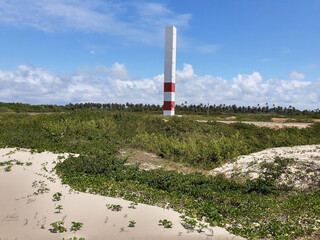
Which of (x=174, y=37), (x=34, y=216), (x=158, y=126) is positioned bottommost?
(x=34, y=216)

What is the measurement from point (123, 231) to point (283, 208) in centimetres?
386

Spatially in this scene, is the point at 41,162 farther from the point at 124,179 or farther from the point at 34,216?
the point at 34,216

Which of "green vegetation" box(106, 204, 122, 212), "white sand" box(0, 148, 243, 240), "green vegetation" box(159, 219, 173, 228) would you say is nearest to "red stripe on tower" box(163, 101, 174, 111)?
"white sand" box(0, 148, 243, 240)

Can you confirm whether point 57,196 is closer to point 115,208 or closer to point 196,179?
point 115,208

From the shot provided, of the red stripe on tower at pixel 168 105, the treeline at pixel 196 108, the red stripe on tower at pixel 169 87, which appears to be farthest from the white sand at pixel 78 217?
the treeline at pixel 196 108

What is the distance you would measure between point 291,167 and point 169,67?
20.2m

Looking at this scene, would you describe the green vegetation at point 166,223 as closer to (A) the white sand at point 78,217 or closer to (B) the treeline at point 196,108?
(A) the white sand at point 78,217

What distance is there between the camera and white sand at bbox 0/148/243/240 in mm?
4734

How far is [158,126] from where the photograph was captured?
56.4 ft

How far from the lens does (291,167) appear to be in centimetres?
879

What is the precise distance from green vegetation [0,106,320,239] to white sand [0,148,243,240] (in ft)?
1.13

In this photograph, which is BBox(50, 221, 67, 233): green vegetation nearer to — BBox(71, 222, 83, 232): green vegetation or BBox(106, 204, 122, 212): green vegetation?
BBox(71, 222, 83, 232): green vegetation

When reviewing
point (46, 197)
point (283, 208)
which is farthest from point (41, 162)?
point (283, 208)

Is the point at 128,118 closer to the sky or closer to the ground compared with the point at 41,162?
closer to the sky
